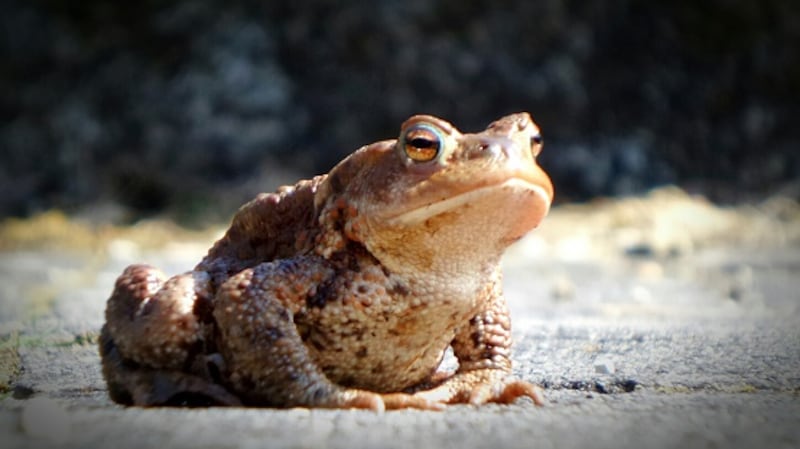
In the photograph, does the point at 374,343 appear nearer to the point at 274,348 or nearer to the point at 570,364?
the point at 274,348

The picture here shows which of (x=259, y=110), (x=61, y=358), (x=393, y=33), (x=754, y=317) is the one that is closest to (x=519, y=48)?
(x=393, y=33)

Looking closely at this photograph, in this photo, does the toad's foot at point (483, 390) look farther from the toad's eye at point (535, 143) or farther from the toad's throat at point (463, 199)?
the toad's eye at point (535, 143)

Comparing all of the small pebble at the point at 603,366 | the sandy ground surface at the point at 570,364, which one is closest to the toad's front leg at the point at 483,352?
the sandy ground surface at the point at 570,364

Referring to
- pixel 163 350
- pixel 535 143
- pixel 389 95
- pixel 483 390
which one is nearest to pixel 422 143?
pixel 535 143

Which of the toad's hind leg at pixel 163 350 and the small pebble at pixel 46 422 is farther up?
the toad's hind leg at pixel 163 350

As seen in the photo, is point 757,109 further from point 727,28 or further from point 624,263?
point 624,263

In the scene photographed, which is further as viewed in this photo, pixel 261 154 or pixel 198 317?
pixel 261 154
